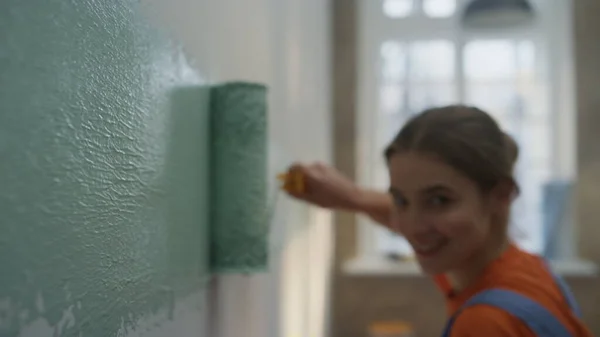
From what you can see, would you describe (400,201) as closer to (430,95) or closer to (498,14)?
(498,14)

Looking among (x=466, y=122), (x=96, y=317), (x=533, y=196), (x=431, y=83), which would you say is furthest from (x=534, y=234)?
(x=96, y=317)

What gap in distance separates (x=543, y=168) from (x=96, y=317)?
2612 mm

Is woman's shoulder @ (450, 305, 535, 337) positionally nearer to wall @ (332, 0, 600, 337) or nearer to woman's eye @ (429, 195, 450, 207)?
woman's eye @ (429, 195, 450, 207)

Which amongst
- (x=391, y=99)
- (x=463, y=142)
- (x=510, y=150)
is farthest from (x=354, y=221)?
(x=463, y=142)

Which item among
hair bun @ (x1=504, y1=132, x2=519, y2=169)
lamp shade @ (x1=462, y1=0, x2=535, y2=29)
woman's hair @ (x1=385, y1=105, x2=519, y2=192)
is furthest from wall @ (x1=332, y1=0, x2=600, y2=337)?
woman's hair @ (x1=385, y1=105, x2=519, y2=192)

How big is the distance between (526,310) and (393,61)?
86.3 inches

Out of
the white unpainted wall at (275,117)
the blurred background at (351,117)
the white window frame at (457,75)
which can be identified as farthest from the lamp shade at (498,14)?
the white unpainted wall at (275,117)

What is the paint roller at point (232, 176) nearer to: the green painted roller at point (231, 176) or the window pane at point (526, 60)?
the green painted roller at point (231, 176)

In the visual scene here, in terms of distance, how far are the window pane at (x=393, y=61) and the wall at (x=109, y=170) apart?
2.04 meters

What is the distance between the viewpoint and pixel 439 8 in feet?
8.99

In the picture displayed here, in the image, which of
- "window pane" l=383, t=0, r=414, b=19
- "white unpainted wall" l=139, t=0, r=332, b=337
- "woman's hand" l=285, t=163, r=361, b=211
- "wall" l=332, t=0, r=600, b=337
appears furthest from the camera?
"window pane" l=383, t=0, r=414, b=19

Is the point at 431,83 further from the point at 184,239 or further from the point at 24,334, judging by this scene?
the point at 24,334

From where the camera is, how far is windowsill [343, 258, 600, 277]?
2.35m

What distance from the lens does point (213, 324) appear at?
0.64 meters
